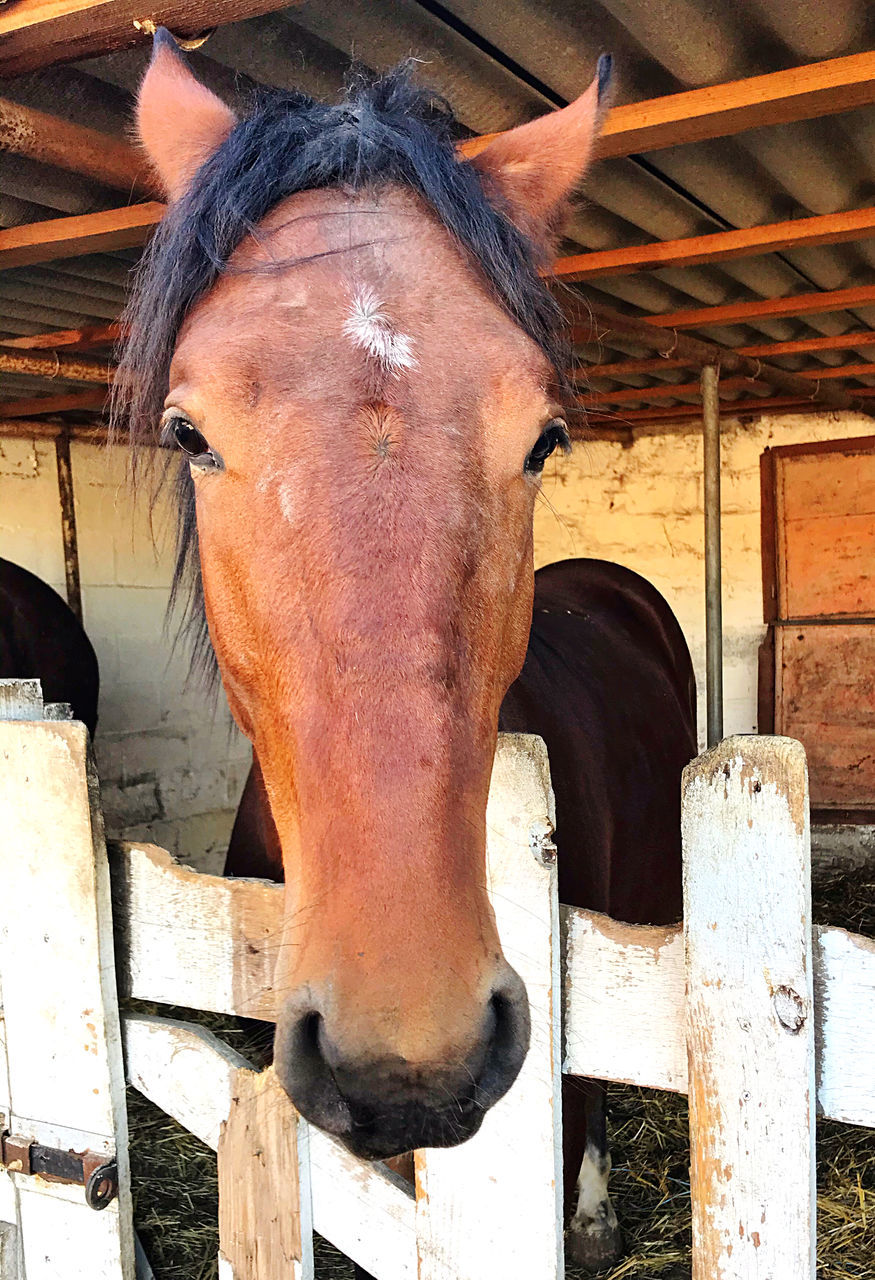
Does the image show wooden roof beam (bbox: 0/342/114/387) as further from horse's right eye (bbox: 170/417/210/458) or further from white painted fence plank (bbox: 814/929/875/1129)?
white painted fence plank (bbox: 814/929/875/1129)

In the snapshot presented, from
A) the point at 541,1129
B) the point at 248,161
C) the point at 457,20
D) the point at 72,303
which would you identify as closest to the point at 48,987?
the point at 541,1129

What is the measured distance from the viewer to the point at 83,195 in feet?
9.17

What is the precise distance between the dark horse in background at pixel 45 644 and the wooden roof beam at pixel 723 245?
11.3 ft

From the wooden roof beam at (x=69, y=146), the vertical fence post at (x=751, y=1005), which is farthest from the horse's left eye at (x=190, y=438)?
the wooden roof beam at (x=69, y=146)

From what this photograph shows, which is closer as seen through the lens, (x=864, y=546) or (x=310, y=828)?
(x=310, y=828)

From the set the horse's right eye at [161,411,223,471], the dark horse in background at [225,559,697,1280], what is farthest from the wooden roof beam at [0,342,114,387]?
the horse's right eye at [161,411,223,471]

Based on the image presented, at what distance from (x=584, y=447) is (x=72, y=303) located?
4.54 meters

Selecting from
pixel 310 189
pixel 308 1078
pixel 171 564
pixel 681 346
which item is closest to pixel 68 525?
pixel 171 564

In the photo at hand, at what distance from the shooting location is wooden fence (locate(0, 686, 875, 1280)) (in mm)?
1198

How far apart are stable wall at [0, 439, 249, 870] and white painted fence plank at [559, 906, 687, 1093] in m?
5.09

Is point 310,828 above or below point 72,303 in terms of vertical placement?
below

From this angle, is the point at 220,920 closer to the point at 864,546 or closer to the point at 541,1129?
the point at 541,1129

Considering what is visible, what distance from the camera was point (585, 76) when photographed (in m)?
2.33

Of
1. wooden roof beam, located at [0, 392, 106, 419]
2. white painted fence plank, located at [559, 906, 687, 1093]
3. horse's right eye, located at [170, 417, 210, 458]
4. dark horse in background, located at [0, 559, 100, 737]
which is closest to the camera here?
white painted fence plank, located at [559, 906, 687, 1093]
